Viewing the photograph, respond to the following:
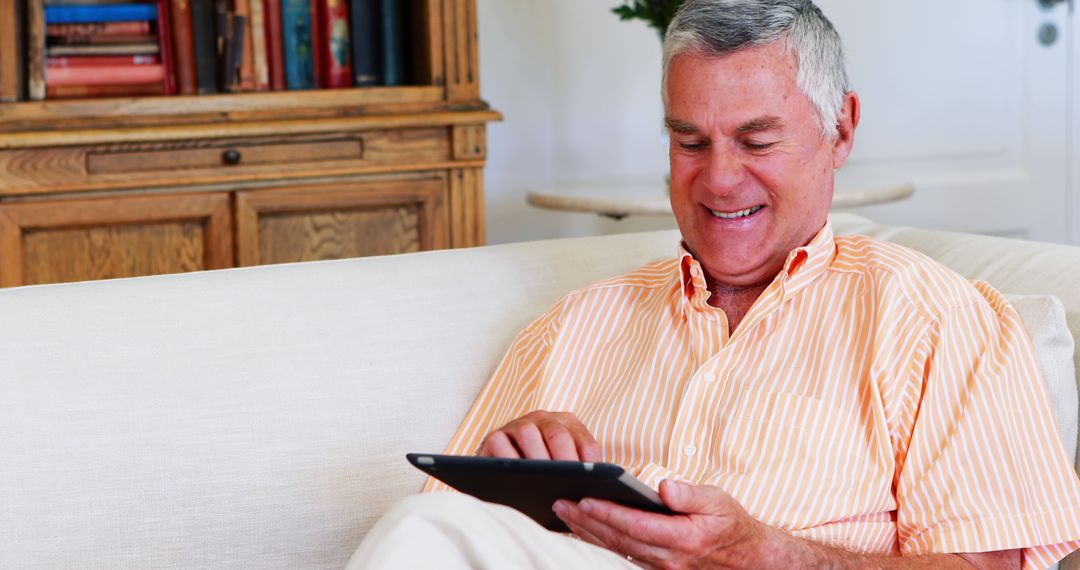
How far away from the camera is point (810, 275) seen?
4.42 ft

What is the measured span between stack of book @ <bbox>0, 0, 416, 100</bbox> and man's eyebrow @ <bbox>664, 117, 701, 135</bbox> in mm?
1330

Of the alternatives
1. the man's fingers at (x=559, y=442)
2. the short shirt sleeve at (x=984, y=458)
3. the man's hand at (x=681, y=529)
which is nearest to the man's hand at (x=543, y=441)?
the man's fingers at (x=559, y=442)

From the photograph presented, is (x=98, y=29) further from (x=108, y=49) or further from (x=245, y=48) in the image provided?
(x=245, y=48)

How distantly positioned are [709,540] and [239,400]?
0.59 metres

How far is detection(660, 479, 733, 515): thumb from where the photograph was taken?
1.06 metres

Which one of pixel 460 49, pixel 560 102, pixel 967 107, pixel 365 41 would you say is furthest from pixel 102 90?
pixel 967 107

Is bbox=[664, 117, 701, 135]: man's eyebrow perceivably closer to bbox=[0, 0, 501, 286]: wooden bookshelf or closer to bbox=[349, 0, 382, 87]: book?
bbox=[0, 0, 501, 286]: wooden bookshelf

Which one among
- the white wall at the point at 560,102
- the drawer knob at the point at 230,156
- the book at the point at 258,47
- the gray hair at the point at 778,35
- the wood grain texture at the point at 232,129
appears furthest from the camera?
the white wall at the point at 560,102

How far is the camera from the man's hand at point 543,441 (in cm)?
123

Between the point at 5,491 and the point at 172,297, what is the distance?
0.29 meters

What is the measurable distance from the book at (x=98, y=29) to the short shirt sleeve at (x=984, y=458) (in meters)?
1.85

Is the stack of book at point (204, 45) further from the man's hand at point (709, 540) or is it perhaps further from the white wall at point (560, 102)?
the man's hand at point (709, 540)

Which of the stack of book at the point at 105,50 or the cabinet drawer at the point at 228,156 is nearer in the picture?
the cabinet drawer at the point at 228,156

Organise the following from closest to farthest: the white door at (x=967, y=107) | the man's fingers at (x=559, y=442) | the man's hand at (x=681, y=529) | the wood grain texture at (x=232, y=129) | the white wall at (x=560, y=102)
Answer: the man's hand at (x=681, y=529)
the man's fingers at (x=559, y=442)
the wood grain texture at (x=232, y=129)
the white wall at (x=560, y=102)
the white door at (x=967, y=107)
